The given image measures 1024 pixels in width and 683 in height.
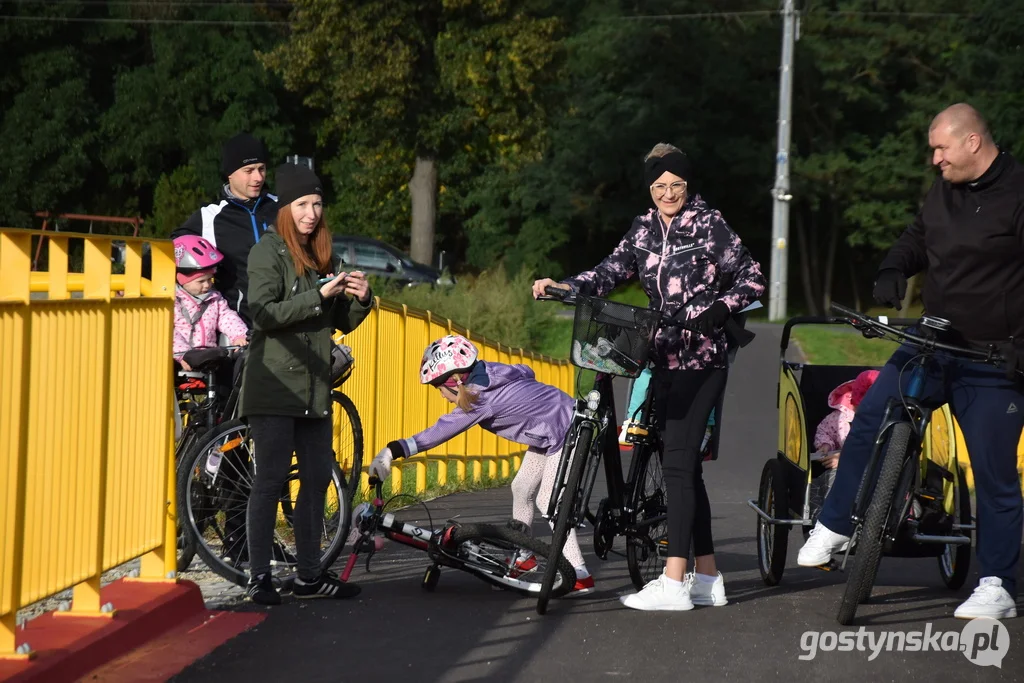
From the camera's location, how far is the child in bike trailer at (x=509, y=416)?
6.94 meters

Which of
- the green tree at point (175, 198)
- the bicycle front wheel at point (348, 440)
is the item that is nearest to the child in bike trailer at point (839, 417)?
the bicycle front wheel at point (348, 440)

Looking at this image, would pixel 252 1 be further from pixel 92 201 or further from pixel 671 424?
pixel 671 424

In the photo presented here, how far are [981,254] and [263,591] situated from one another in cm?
306

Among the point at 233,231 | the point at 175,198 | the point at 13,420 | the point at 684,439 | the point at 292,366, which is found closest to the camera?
the point at 13,420

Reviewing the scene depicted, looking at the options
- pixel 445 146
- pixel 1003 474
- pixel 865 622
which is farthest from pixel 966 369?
pixel 445 146

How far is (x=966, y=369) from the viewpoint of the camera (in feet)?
21.1

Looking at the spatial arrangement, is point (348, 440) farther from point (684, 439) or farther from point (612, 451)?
point (684, 439)

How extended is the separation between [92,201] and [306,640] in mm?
49470

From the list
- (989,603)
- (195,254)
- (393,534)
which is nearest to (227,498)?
(393,534)

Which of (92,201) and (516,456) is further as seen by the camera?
(92,201)

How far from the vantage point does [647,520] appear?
7.02 meters

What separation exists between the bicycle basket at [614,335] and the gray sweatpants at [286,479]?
1.13 meters

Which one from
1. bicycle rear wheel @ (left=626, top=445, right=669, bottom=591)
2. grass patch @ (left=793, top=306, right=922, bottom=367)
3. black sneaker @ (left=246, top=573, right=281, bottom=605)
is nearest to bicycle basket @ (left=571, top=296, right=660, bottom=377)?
bicycle rear wheel @ (left=626, top=445, right=669, bottom=591)

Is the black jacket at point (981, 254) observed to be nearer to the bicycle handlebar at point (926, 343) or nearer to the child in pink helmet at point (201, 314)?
the bicycle handlebar at point (926, 343)
